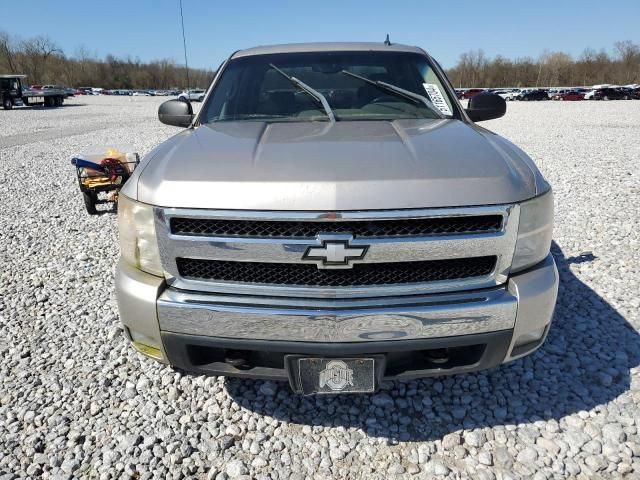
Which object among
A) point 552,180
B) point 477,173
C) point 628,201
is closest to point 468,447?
point 477,173

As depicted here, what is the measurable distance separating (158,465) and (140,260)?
94 centimetres

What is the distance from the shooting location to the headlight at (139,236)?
1883 mm

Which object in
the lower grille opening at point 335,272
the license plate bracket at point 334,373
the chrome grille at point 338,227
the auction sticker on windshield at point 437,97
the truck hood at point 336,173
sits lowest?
the license plate bracket at point 334,373

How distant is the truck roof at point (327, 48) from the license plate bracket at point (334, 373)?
7.95ft

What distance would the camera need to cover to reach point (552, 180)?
7.45 m

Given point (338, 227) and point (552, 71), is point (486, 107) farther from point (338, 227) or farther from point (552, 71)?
point (552, 71)

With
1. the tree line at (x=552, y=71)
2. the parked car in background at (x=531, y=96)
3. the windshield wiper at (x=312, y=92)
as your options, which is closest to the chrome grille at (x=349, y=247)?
the windshield wiper at (x=312, y=92)

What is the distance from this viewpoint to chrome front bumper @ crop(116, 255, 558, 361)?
180cm

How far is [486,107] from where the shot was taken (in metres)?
3.30

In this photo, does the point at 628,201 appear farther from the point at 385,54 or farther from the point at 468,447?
the point at 468,447

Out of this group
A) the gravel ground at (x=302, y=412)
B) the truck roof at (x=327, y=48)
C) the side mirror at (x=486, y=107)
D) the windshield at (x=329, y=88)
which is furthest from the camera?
the truck roof at (x=327, y=48)

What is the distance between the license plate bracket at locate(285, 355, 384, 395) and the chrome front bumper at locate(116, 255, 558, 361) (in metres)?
0.11

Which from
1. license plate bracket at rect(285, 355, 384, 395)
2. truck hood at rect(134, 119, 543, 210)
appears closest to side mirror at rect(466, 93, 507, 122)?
truck hood at rect(134, 119, 543, 210)

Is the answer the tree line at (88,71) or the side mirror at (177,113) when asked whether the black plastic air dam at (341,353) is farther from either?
the tree line at (88,71)
